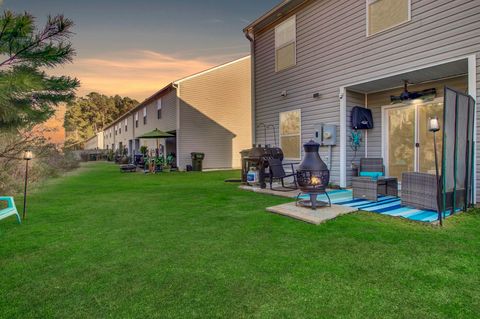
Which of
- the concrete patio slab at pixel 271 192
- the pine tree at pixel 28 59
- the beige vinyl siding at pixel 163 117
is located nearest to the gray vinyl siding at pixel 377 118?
the concrete patio slab at pixel 271 192

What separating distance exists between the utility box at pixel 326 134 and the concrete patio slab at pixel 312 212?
278 centimetres

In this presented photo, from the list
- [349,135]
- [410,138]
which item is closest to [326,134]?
[349,135]

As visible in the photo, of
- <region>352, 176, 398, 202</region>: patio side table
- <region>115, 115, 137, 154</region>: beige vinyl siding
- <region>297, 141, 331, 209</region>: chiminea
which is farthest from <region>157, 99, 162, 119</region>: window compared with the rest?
<region>297, 141, 331, 209</region>: chiminea

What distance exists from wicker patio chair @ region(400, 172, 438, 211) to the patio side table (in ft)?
2.07

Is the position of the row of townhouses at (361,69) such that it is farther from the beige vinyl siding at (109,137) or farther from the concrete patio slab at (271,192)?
the beige vinyl siding at (109,137)

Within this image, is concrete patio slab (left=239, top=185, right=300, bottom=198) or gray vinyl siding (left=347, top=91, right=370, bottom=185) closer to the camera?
concrete patio slab (left=239, top=185, right=300, bottom=198)

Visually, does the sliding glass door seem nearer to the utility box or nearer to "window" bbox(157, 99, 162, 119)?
the utility box

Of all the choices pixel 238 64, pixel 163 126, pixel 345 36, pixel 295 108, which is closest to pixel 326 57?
pixel 345 36

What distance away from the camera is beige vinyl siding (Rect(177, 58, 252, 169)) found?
1546 centimetres

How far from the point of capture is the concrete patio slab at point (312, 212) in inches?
163

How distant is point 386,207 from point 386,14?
13.9 feet

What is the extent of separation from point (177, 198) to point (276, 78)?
5.19 m

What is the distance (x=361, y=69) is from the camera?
21.5 feet

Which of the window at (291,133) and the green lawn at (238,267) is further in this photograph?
the window at (291,133)
